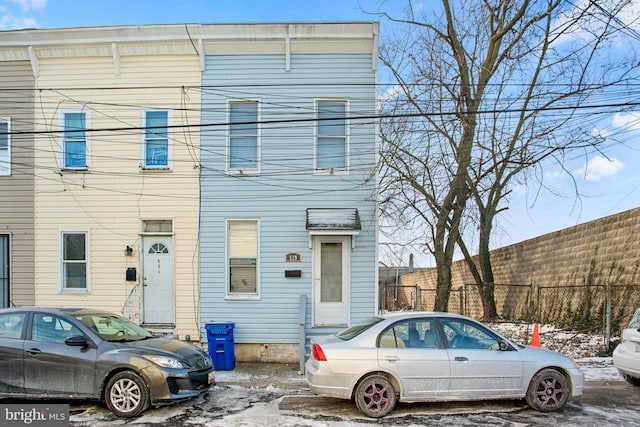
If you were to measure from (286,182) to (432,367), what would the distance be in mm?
5659

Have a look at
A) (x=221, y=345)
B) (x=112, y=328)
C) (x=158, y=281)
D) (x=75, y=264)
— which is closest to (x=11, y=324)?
(x=112, y=328)

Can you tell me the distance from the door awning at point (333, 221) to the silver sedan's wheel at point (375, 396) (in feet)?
13.5

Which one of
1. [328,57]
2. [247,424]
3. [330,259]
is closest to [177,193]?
[330,259]

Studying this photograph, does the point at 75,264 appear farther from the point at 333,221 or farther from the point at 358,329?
the point at 358,329

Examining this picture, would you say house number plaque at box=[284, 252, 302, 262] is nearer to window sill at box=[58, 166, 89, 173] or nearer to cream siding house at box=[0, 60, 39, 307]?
window sill at box=[58, 166, 89, 173]

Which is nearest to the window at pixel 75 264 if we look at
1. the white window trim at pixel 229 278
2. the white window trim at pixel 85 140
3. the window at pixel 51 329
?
the white window trim at pixel 85 140

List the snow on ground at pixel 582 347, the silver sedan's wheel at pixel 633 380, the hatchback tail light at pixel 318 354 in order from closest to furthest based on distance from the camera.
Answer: the hatchback tail light at pixel 318 354 < the silver sedan's wheel at pixel 633 380 < the snow on ground at pixel 582 347

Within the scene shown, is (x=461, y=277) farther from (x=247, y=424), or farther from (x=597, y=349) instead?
(x=247, y=424)

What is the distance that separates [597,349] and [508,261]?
873cm

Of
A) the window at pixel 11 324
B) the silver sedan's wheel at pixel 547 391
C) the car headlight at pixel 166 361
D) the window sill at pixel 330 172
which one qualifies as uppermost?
the window sill at pixel 330 172

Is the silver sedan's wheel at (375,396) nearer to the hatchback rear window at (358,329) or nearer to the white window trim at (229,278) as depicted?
the hatchback rear window at (358,329)

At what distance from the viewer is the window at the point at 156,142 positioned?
11008 millimetres

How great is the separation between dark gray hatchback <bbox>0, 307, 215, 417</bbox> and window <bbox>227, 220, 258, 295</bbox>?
12.7 feet

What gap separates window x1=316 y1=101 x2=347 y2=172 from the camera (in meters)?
10.8
